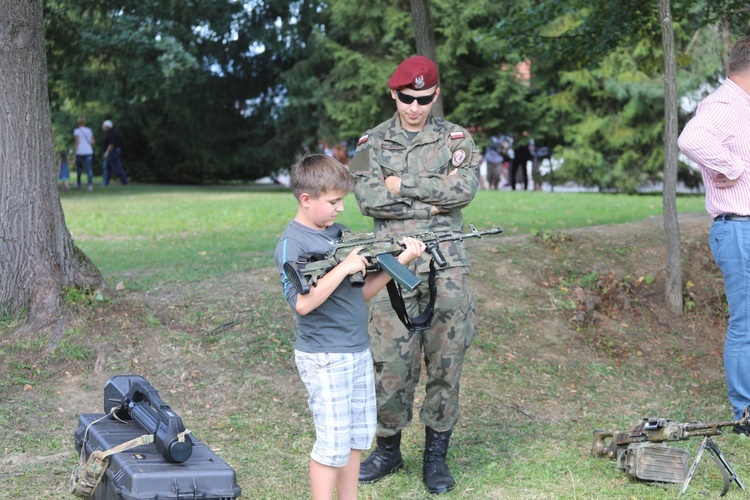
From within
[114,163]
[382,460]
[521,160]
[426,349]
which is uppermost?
[114,163]

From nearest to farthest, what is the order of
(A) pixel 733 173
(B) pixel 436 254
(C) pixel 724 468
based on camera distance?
(B) pixel 436 254 → (C) pixel 724 468 → (A) pixel 733 173

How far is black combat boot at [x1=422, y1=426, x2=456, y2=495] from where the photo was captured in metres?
4.64

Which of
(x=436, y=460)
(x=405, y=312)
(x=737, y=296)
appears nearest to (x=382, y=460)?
(x=436, y=460)

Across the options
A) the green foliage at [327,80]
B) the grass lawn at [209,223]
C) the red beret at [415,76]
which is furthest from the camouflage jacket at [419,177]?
the green foliage at [327,80]

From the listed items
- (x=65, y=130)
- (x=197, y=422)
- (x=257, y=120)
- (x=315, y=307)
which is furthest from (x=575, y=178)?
(x=315, y=307)

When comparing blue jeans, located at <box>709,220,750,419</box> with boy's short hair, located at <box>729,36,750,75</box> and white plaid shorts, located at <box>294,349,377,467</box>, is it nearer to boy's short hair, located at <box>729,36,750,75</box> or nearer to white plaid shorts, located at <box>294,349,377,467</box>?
boy's short hair, located at <box>729,36,750,75</box>

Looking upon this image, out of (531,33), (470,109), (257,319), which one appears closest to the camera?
(257,319)

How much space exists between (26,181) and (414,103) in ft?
10.9

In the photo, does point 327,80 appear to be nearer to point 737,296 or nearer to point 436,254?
point 737,296

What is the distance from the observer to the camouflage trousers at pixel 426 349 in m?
4.57

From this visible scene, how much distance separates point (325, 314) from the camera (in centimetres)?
380

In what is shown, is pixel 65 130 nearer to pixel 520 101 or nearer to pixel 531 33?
pixel 520 101

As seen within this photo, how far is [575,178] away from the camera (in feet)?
74.2

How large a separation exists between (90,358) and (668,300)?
5029 mm
